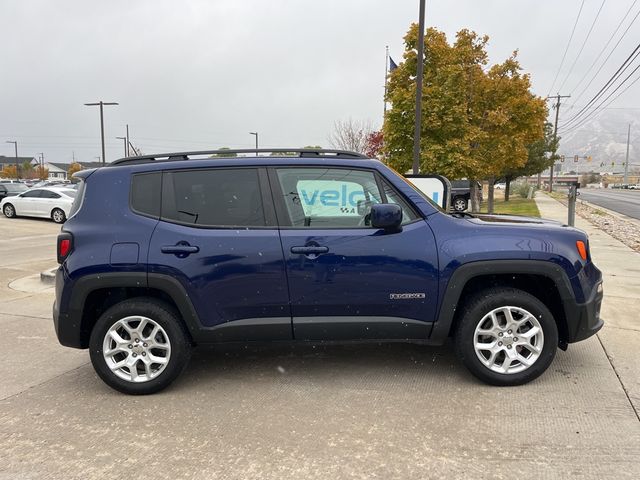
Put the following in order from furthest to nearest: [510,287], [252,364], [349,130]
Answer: [349,130], [252,364], [510,287]

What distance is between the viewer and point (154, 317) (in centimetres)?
362

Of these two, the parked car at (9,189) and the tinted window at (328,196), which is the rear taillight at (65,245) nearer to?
the tinted window at (328,196)

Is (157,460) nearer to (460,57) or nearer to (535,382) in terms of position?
(535,382)

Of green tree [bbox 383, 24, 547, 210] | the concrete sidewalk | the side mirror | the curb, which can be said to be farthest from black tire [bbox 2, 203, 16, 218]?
the side mirror

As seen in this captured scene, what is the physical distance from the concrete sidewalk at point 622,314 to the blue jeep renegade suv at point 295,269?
0.61m

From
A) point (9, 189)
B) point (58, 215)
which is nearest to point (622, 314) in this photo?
point (58, 215)

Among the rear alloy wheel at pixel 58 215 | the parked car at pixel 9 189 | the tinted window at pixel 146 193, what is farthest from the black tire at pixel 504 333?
the parked car at pixel 9 189

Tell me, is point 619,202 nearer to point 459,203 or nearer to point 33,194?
point 459,203

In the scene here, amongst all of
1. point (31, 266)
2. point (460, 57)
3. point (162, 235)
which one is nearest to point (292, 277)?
point (162, 235)

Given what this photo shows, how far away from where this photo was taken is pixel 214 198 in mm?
3691

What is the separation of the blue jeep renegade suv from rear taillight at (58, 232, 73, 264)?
0.02 m

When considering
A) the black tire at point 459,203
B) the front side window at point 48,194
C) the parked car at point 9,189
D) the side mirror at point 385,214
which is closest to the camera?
the side mirror at point 385,214

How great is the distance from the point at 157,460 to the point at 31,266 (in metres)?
8.28

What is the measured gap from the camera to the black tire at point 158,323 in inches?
143
